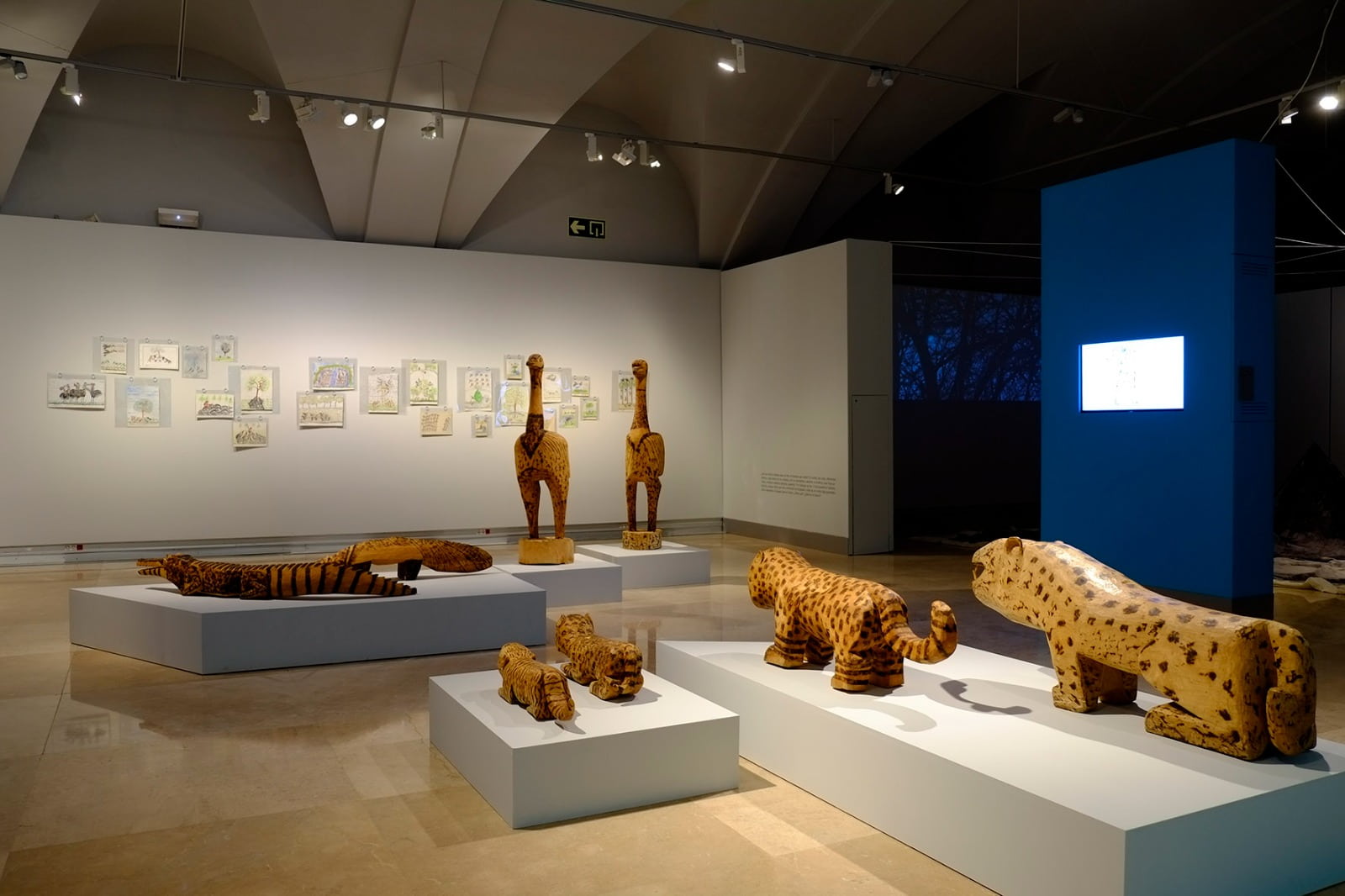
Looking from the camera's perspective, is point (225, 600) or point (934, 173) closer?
point (225, 600)

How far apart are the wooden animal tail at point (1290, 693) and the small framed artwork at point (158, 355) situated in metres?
10.4

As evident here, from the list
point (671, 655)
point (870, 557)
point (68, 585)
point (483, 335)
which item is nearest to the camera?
point (671, 655)

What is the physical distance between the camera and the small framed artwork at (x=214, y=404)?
10.6 meters

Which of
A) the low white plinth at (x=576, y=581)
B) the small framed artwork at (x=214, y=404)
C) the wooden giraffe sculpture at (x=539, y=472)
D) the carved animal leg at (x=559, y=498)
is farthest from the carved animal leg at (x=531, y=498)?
the small framed artwork at (x=214, y=404)

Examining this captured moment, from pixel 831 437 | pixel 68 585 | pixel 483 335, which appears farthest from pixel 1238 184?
pixel 68 585

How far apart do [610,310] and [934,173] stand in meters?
5.79

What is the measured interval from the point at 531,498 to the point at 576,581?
77 cm

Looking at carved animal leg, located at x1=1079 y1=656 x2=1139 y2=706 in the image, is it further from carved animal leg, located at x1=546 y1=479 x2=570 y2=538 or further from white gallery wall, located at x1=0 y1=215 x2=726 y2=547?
white gallery wall, located at x1=0 y1=215 x2=726 y2=547

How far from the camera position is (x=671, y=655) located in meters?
4.58

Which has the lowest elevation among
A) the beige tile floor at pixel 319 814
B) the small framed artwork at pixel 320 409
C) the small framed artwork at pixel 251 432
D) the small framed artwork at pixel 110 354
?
the beige tile floor at pixel 319 814

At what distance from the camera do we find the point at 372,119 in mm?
9664

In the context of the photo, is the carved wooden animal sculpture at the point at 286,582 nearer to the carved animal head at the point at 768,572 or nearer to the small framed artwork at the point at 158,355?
the carved animal head at the point at 768,572

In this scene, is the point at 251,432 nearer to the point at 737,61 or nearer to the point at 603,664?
the point at 737,61

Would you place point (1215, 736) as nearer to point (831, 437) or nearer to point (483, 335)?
point (831, 437)
